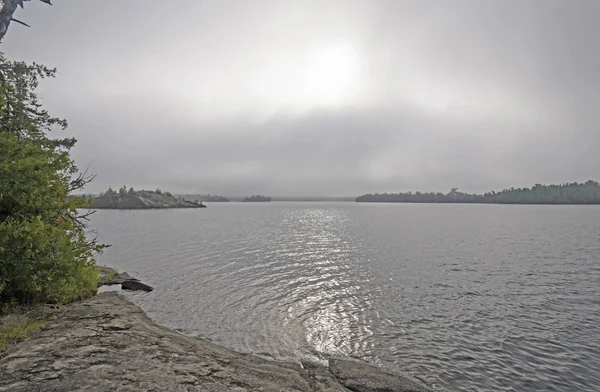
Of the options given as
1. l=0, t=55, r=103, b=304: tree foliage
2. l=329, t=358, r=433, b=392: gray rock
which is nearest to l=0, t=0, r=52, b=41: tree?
l=0, t=55, r=103, b=304: tree foliage

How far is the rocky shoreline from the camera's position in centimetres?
855

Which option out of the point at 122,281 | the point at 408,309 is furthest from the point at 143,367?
the point at 122,281

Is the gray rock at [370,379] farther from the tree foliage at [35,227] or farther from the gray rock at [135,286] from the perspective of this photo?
the gray rock at [135,286]

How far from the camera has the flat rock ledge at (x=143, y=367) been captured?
336 inches

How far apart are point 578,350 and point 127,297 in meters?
29.1

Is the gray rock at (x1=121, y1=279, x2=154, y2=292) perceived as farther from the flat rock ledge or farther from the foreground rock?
the flat rock ledge

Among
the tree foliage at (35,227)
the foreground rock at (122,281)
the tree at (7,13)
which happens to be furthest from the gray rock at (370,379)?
the tree at (7,13)

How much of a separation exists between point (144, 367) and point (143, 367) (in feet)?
0.10

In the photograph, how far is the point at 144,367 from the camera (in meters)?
9.70

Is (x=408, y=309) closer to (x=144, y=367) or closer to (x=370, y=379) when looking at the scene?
(x=370, y=379)

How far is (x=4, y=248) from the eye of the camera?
12336 millimetres

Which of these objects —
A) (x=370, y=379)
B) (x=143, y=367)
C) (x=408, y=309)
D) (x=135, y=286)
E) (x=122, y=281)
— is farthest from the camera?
(x=122, y=281)

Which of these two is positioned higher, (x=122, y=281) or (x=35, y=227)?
(x=35, y=227)

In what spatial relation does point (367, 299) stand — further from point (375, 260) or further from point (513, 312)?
point (375, 260)
